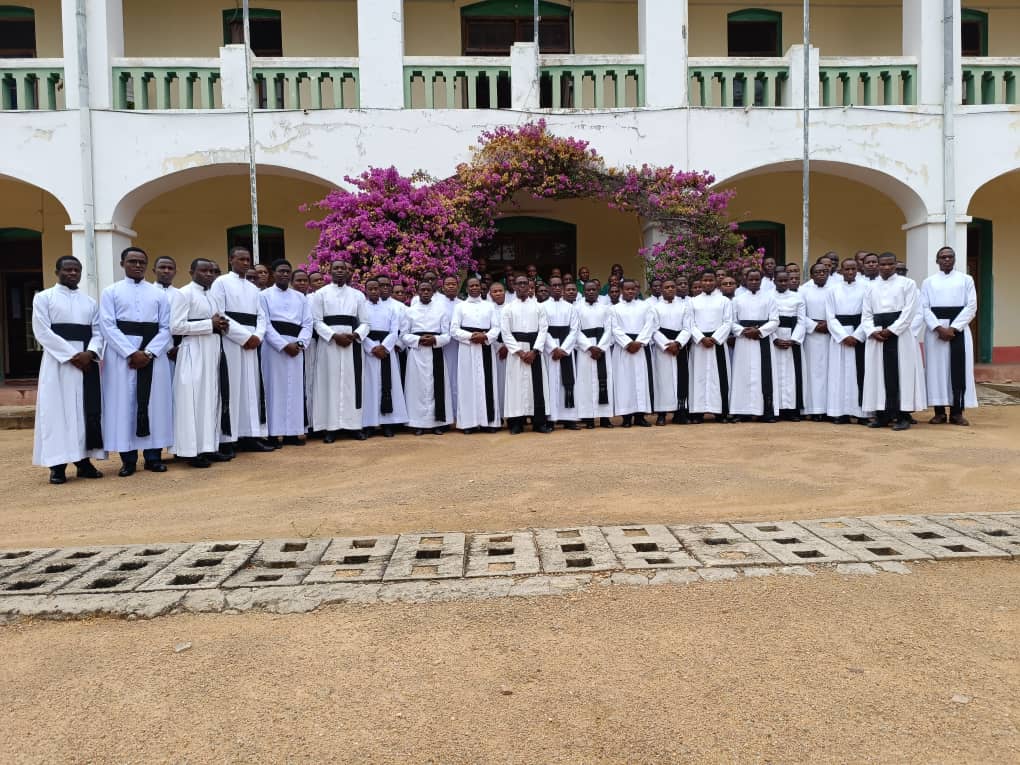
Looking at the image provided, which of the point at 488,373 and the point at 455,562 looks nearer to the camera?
the point at 455,562

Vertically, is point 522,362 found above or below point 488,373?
above

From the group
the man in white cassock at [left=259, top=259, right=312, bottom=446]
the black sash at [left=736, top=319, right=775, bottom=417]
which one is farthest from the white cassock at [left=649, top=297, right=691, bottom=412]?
the man in white cassock at [left=259, top=259, right=312, bottom=446]

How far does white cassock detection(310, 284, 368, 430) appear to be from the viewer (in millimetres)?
8555

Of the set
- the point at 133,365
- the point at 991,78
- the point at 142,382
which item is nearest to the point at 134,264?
the point at 133,365

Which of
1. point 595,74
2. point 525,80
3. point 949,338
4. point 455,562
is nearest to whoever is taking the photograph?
point 455,562

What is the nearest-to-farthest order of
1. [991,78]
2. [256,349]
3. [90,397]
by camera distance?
[90,397] → [256,349] → [991,78]

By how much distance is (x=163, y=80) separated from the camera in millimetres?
11438

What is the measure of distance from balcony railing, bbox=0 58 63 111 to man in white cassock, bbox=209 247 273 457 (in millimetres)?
6038

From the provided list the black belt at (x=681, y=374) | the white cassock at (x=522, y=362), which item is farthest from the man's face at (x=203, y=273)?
the black belt at (x=681, y=374)

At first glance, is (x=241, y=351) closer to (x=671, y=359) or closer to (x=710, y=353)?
(x=671, y=359)

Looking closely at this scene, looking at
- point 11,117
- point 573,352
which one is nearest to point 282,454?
point 573,352

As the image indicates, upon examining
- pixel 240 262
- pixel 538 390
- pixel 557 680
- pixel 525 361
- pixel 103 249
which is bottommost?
pixel 557 680

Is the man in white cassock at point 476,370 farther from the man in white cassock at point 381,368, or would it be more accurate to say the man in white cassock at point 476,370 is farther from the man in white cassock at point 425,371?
the man in white cassock at point 381,368

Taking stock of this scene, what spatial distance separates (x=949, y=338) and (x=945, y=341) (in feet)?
0.59
